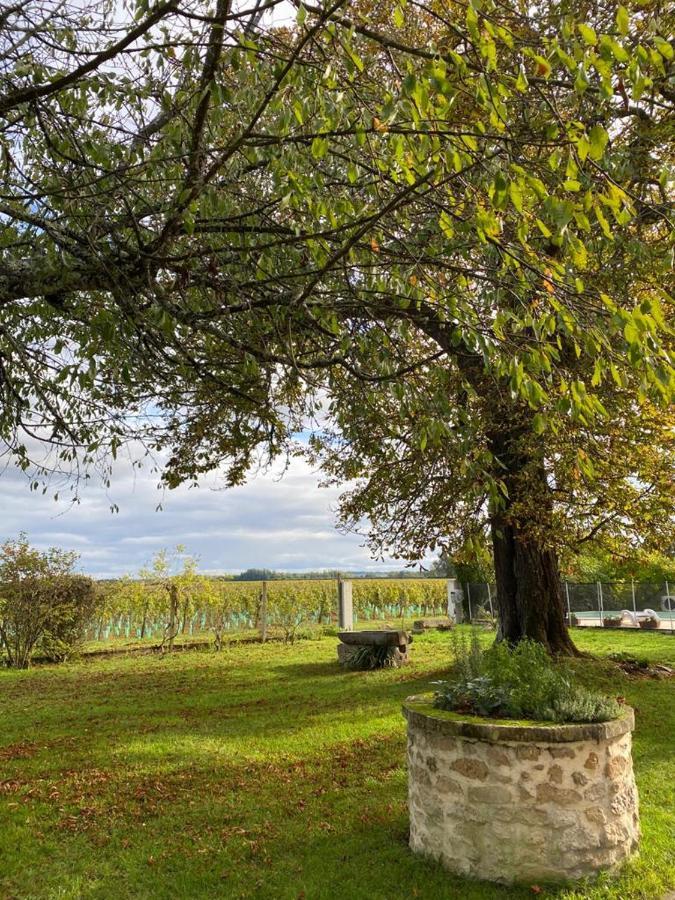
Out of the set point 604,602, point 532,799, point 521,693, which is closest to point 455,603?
point 604,602

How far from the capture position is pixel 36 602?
577 inches

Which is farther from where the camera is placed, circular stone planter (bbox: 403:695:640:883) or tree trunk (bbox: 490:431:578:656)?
tree trunk (bbox: 490:431:578:656)

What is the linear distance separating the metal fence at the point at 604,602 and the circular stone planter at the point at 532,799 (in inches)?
763

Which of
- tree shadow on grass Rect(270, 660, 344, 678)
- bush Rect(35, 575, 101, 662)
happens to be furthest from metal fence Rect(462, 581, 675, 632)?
bush Rect(35, 575, 101, 662)

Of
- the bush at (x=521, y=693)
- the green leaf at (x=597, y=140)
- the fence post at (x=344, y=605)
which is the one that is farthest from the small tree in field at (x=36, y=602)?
the green leaf at (x=597, y=140)

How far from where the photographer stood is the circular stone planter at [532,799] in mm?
4008

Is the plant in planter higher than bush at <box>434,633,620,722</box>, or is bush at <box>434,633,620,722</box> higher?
bush at <box>434,633,620,722</box>

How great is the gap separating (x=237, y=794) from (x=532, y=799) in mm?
3082

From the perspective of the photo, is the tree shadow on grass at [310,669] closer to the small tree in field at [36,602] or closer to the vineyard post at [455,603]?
the small tree in field at [36,602]

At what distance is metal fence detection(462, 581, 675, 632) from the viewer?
22812 millimetres

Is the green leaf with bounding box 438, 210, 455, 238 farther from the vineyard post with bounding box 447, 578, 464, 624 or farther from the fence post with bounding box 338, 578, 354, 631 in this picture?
the vineyard post with bounding box 447, 578, 464, 624

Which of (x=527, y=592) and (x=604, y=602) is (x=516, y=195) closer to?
(x=527, y=592)

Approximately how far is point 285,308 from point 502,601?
26.4 feet

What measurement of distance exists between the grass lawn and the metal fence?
12.8m
